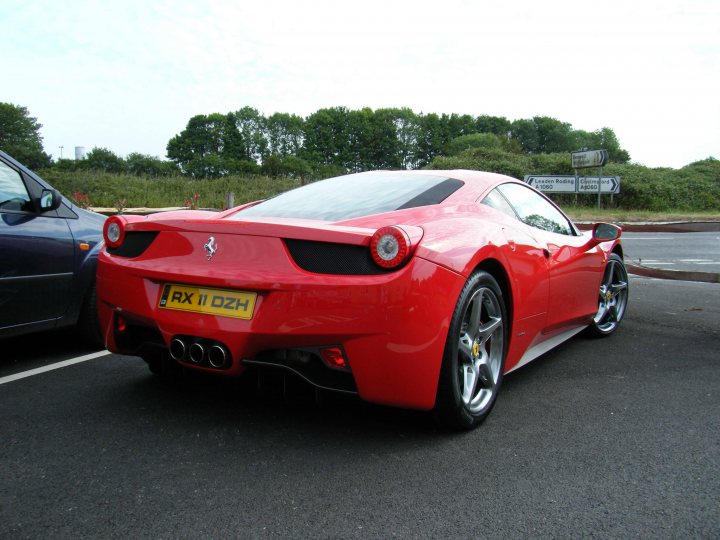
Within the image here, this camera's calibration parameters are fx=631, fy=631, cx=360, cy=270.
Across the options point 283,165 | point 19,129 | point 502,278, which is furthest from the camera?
point 283,165

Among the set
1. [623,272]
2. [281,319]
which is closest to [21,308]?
[281,319]

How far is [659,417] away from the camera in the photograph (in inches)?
120

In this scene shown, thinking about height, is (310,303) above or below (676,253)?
above

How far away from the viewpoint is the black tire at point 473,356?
104 inches

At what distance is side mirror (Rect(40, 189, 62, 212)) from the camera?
13.2ft

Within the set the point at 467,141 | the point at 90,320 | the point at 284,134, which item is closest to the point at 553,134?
the point at 467,141

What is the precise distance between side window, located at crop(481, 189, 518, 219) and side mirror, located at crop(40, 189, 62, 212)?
2.73 m

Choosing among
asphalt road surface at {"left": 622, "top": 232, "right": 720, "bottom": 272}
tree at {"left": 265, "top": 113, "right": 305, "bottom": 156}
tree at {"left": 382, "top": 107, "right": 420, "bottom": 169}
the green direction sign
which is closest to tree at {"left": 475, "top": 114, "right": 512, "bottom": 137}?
tree at {"left": 382, "top": 107, "right": 420, "bottom": 169}

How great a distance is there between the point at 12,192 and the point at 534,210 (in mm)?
3272

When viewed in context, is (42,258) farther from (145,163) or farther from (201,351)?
(145,163)

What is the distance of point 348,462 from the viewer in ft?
8.07

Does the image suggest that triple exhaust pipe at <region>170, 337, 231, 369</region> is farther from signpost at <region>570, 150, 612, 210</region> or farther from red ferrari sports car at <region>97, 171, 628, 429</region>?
signpost at <region>570, 150, 612, 210</region>

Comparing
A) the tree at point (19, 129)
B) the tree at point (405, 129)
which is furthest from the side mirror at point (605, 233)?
the tree at point (405, 129)

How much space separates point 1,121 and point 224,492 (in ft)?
285
